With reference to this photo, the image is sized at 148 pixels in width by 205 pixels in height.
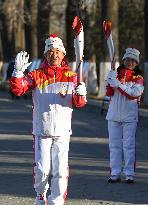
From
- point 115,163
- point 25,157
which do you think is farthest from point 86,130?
point 115,163

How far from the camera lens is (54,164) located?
30.0 feet

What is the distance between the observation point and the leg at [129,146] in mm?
12180

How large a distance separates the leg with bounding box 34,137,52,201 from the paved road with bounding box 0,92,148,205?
3.91 ft

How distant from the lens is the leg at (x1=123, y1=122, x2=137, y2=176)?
40.0ft

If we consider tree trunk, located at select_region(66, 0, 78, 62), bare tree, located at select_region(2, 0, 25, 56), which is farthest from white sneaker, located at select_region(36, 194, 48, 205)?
bare tree, located at select_region(2, 0, 25, 56)

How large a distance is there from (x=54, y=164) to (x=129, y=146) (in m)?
3.27

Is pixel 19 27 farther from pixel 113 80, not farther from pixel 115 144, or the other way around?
pixel 113 80

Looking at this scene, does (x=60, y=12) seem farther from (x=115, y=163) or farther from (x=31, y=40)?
(x=115, y=163)

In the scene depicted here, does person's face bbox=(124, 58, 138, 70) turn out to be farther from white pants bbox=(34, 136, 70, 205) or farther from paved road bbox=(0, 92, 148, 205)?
white pants bbox=(34, 136, 70, 205)

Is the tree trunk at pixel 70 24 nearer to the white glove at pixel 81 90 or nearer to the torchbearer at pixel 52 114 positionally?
the torchbearer at pixel 52 114

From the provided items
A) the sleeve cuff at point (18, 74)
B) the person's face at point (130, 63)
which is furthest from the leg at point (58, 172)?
the person's face at point (130, 63)

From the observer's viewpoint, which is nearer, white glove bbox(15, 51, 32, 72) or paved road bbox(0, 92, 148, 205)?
white glove bbox(15, 51, 32, 72)

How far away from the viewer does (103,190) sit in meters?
11.5

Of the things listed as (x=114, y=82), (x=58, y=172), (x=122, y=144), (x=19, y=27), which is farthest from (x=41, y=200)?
(x=19, y=27)
